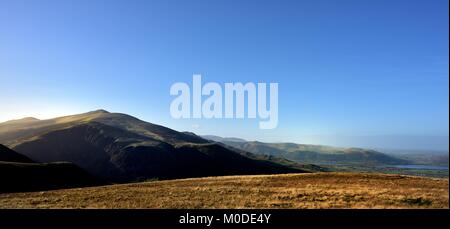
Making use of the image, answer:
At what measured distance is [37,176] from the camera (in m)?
107

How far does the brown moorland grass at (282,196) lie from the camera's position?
3234 centimetres

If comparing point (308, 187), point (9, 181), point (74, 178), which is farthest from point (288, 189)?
point (74, 178)

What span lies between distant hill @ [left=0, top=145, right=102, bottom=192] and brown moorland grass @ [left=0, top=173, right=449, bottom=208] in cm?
5446

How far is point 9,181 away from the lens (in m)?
92.8

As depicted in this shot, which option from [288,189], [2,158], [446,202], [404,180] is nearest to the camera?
[446,202]
